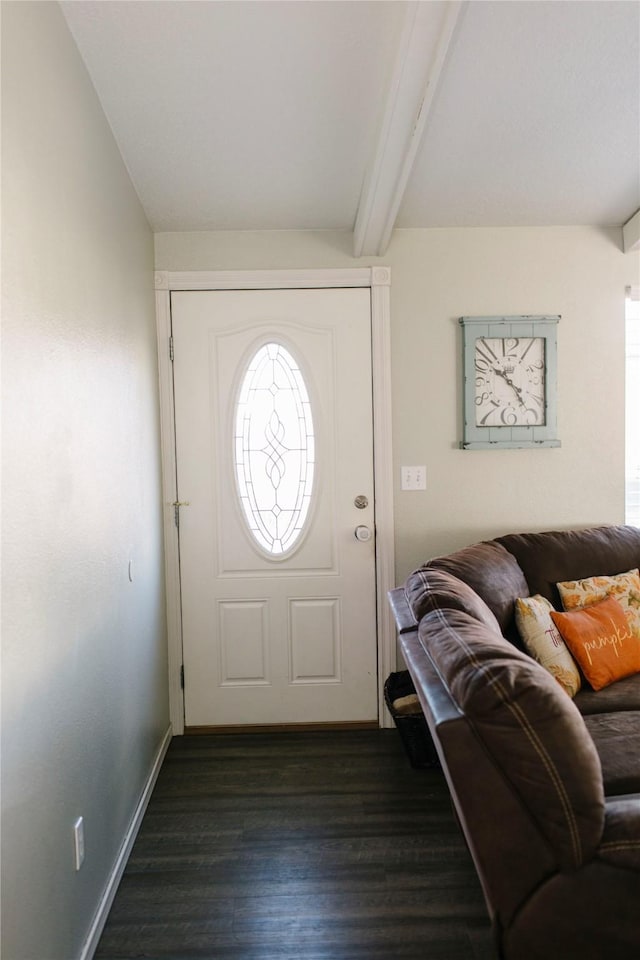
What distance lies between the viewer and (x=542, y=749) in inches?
46.3

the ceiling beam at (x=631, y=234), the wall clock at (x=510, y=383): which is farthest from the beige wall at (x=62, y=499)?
the ceiling beam at (x=631, y=234)

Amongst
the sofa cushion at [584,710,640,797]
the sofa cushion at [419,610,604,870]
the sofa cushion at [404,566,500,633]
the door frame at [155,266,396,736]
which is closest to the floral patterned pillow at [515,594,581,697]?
the sofa cushion at [584,710,640,797]

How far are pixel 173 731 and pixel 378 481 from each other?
59.7 inches

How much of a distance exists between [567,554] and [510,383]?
2.71ft

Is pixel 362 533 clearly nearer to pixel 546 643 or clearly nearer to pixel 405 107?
pixel 546 643

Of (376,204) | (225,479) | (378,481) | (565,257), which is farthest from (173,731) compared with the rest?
(565,257)

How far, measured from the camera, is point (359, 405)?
2.91 metres

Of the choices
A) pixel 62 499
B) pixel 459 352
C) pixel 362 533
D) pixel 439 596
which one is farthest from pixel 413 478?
pixel 62 499

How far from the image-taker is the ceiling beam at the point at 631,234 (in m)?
2.78

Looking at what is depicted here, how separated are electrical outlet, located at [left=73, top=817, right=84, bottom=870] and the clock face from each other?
86.4 inches

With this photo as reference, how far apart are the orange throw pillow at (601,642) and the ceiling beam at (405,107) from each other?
1.66 meters

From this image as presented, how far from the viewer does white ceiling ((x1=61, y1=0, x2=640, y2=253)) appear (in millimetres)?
1555

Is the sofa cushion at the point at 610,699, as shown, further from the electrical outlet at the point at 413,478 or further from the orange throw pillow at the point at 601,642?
the electrical outlet at the point at 413,478

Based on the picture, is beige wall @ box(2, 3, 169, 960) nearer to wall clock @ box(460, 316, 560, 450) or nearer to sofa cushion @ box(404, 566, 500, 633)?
sofa cushion @ box(404, 566, 500, 633)
